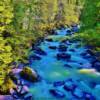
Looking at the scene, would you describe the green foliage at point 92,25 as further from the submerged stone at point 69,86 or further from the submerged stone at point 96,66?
the submerged stone at point 69,86

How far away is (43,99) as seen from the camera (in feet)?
55.8

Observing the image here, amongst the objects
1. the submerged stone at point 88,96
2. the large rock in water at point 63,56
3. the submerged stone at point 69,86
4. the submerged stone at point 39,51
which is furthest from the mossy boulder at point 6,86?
the submerged stone at point 39,51

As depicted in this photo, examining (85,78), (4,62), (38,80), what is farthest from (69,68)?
(4,62)

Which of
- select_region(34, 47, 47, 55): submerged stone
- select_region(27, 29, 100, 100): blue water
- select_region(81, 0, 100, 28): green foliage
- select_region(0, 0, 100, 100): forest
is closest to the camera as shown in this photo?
select_region(0, 0, 100, 100): forest

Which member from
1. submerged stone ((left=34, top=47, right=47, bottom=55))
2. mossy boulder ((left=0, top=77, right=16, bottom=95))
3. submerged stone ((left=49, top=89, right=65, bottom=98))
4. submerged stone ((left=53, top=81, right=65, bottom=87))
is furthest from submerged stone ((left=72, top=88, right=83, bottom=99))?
submerged stone ((left=34, top=47, right=47, bottom=55))

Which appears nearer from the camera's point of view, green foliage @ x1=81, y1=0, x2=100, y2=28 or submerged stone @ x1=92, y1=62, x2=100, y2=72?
submerged stone @ x1=92, y1=62, x2=100, y2=72

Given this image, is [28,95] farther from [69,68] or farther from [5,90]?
[69,68]

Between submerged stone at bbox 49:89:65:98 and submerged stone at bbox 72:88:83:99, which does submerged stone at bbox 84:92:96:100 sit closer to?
submerged stone at bbox 72:88:83:99

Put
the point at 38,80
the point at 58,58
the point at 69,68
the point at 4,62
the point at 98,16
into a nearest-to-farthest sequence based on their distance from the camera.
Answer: the point at 4,62 → the point at 38,80 → the point at 69,68 → the point at 58,58 → the point at 98,16

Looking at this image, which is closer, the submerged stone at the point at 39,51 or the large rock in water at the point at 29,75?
the large rock in water at the point at 29,75

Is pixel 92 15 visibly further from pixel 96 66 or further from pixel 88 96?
pixel 88 96

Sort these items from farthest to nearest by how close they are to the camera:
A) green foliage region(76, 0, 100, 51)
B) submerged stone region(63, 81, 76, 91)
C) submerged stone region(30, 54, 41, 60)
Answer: green foliage region(76, 0, 100, 51)
submerged stone region(30, 54, 41, 60)
submerged stone region(63, 81, 76, 91)

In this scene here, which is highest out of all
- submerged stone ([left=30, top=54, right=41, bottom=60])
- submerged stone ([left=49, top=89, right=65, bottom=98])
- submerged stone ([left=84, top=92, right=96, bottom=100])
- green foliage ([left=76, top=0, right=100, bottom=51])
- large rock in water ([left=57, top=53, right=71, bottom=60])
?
green foliage ([left=76, top=0, right=100, bottom=51])

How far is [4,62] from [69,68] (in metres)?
8.05
